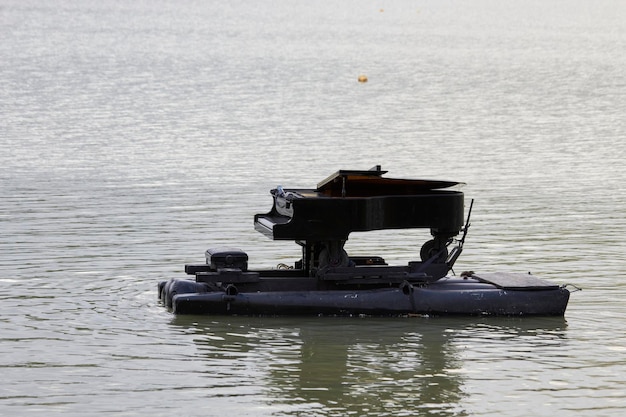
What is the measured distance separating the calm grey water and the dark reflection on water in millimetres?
35

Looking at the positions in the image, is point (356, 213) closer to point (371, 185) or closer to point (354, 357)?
point (371, 185)

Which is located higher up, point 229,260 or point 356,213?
point 356,213

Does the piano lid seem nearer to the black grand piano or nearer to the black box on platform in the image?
the black grand piano

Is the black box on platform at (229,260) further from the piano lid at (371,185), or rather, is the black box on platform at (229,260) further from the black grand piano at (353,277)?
the piano lid at (371,185)

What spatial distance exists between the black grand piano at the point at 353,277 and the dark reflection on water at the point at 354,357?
0.49 ft

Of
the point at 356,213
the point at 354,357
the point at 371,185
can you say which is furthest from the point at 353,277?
the point at 354,357

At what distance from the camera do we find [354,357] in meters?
13.5

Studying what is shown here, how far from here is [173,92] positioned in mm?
51969

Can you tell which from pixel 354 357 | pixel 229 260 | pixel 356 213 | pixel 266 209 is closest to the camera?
pixel 354 357

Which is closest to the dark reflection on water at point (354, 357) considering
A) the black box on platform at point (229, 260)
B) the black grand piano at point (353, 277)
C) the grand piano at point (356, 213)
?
the black grand piano at point (353, 277)

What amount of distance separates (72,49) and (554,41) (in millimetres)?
31598

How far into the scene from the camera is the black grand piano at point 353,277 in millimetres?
14953

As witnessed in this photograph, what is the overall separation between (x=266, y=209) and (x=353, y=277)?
26.5ft

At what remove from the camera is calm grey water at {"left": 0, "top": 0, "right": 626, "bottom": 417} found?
491 inches
